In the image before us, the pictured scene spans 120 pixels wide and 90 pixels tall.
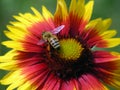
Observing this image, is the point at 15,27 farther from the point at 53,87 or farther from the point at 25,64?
the point at 53,87

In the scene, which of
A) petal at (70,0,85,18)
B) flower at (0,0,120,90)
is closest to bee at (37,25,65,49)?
flower at (0,0,120,90)

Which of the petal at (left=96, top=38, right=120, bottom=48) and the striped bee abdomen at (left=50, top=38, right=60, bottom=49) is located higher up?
the striped bee abdomen at (left=50, top=38, right=60, bottom=49)

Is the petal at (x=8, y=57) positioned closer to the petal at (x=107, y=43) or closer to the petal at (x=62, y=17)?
the petal at (x=62, y=17)

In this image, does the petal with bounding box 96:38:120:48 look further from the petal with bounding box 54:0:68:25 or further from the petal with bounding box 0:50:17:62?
the petal with bounding box 0:50:17:62

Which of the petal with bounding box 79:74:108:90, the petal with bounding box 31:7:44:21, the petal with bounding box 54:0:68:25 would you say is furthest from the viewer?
the petal with bounding box 31:7:44:21

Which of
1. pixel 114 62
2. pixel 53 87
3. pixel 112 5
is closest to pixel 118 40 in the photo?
pixel 114 62

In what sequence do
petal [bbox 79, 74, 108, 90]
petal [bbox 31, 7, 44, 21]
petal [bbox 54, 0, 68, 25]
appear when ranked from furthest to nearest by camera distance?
1. petal [bbox 31, 7, 44, 21]
2. petal [bbox 54, 0, 68, 25]
3. petal [bbox 79, 74, 108, 90]

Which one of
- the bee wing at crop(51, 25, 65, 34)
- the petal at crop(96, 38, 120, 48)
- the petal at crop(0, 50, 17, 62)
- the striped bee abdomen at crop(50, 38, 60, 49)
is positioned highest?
the bee wing at crop(51, 25, 65, 34)


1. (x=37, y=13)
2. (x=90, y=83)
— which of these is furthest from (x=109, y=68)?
(x=37, y=13)
